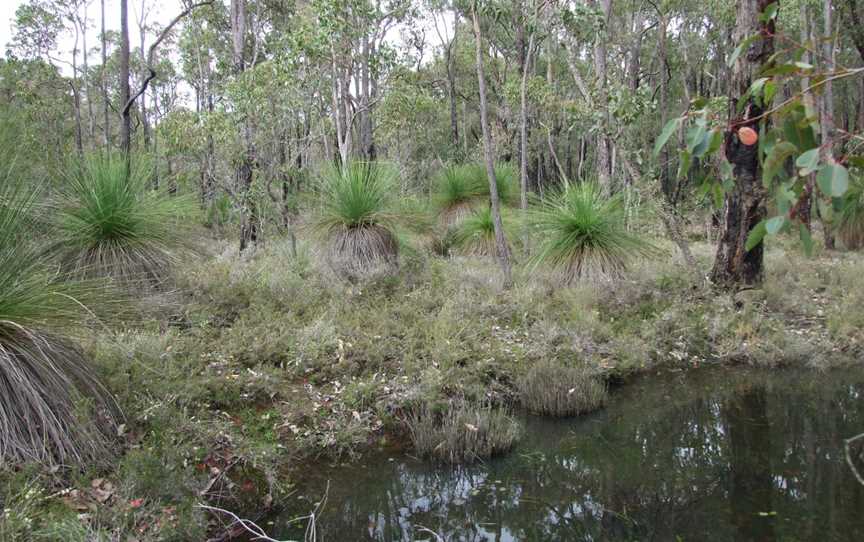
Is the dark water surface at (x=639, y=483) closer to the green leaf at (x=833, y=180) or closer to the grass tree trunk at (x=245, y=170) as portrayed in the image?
the green leaf at (x=833, y=180)

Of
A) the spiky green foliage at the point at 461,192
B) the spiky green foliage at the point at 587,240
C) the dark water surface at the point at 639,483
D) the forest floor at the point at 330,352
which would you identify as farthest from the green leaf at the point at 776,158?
the spiky green foliage at the point at 461,192

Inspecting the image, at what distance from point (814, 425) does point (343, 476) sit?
4.07 m

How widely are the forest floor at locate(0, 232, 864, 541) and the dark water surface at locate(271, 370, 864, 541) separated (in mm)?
620

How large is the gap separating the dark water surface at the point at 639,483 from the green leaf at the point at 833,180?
311cm

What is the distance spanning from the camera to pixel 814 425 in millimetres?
5254

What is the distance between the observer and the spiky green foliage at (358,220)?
8.33 m

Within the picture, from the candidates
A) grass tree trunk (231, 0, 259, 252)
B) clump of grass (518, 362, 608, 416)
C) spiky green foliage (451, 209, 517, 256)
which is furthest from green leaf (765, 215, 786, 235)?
grass tree trunk (231, 0, 259, 252)

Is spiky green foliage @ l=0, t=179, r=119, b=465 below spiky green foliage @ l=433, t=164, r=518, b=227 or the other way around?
below

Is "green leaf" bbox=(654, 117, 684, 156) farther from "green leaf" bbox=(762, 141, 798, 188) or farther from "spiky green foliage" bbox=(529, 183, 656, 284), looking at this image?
"spiky green foliage" bbox=(529, 183, 656, 284)

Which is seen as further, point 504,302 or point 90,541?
point 504,302

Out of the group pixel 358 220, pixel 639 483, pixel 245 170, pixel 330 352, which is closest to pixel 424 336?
pixel 330 352

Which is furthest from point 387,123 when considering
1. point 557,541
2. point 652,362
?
point 557,541

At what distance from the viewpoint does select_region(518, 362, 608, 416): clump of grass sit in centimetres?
569

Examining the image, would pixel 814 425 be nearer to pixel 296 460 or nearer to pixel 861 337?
pixel 861 337
